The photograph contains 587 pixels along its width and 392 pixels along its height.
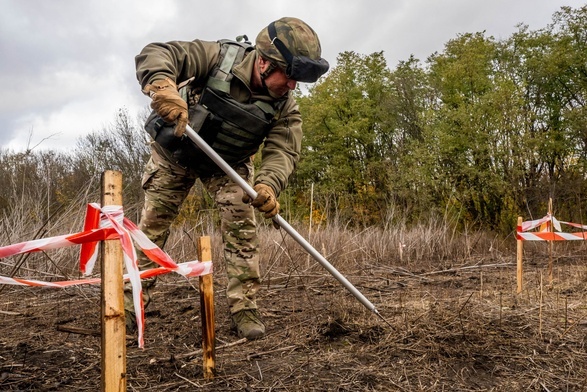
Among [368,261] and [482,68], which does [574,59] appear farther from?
[368,261]

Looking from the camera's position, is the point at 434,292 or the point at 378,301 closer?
the point at 378,301

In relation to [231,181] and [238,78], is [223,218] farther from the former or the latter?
[238,78]

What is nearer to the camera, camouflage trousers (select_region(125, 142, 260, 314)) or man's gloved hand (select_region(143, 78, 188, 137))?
man's gloved hand (select_region(143, 78, 188, 137))

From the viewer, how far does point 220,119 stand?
3170 mm

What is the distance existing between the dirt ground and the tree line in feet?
34.1

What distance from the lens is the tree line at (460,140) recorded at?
17.5 metres

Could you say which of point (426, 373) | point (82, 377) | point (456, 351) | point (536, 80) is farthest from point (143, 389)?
point (536, 80)

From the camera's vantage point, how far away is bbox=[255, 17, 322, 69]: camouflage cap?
302 centimetres

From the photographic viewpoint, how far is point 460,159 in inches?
742

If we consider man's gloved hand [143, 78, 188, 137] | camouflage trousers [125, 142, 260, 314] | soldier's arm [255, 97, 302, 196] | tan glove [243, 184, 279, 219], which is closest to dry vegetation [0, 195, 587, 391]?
camouflage trousers [125, 142, 260, 314]

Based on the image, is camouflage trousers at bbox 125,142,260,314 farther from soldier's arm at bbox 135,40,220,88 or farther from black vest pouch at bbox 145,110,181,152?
soldier's arm at bbox 135,40,220,88

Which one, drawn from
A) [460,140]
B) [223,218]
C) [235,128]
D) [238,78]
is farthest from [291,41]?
[460,140]

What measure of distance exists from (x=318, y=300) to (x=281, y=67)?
6.90ft

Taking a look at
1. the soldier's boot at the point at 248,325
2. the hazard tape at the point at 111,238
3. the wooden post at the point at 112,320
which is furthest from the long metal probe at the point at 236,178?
the wooden post at the point at 112,320
